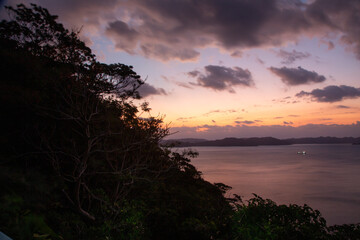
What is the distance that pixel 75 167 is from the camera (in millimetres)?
6160

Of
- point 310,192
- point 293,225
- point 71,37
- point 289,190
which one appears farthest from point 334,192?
point 71,37

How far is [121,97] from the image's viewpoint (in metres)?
7.95

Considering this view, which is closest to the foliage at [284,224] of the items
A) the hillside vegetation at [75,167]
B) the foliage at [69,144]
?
the hillside vegetation at [75,167]

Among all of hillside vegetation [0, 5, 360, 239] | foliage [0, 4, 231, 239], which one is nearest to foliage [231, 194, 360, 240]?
hillside vegetation [0, 5, 360, 239]

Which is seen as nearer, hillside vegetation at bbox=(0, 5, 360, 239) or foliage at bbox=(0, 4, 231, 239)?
hillside vegetation at bbox=(0, 5, 360, 239)

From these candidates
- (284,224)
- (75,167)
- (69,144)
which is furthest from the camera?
(69,144)

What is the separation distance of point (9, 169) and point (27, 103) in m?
1.72

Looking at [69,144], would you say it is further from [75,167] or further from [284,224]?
[284,224]

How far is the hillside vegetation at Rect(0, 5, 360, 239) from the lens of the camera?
4.46 metres

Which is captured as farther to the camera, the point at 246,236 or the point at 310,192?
the point at 310,192

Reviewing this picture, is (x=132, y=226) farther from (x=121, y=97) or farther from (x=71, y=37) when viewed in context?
(x=71, y=37)

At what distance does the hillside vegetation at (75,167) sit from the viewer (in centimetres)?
446

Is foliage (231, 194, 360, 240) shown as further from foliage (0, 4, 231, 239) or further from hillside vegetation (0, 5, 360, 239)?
foliage (0, 4, 231, 239)

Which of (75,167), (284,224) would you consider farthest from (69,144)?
(284,224)
